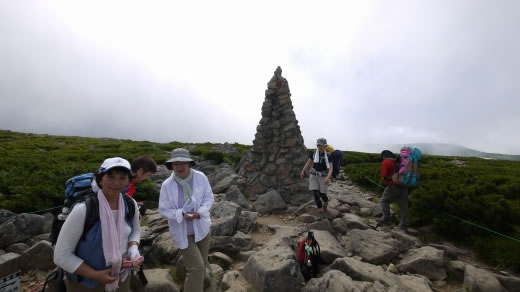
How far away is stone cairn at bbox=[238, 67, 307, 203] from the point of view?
13.0 m

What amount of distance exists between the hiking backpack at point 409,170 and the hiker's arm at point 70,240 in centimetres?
829

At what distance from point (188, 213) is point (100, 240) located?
1790 mm

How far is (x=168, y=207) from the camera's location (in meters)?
4.66

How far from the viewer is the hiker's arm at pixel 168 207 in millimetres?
4559

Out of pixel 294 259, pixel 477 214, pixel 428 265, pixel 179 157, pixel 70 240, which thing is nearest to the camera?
pixel 70 240

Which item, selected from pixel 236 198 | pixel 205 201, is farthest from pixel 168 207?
pixel 236 198

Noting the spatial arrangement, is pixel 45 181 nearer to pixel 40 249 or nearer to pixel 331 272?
pixel 40 249

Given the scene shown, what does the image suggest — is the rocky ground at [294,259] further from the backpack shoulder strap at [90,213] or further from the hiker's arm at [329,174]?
the backpack shoulder strap at [90,213]

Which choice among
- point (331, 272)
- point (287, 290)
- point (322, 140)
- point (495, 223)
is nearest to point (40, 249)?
point (287, 290)

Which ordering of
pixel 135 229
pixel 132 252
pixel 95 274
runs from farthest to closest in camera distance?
pixel 135 229
pixel 132 252
pixel 95 274

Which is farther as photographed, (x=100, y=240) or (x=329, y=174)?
(x=329, y=174)

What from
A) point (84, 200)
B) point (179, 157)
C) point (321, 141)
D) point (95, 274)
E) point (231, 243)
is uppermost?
point (321, 141)

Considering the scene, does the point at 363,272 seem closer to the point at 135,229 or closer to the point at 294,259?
the point at 294,259

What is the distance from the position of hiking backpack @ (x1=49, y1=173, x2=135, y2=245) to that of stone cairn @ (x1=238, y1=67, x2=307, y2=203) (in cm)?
999
